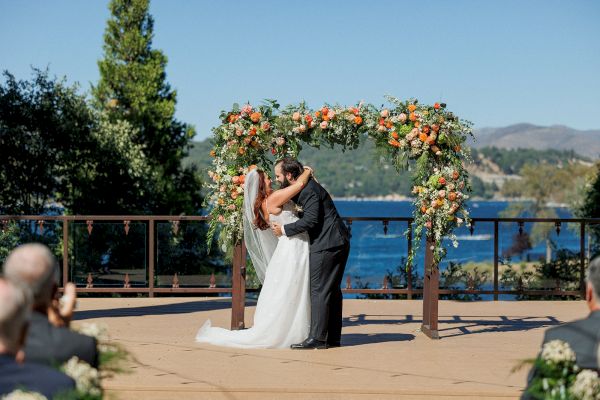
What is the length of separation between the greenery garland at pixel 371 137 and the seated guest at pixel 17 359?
5.53m

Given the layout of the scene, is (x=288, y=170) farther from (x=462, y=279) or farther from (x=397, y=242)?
(x=397, y=242)

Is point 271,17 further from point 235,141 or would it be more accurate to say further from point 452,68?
point 235,141

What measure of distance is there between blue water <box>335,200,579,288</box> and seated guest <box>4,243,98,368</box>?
5.63m

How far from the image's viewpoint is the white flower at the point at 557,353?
12.3ft

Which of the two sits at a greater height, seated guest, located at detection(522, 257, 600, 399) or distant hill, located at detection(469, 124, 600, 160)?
distant hill, located at detection(469, 124, 600, 160)

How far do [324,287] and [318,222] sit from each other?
1.73 ft

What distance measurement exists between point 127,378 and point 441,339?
3164mm

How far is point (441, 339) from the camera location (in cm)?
873

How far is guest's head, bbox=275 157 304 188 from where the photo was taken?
26.7 feet

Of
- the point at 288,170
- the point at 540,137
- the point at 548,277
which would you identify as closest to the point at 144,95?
the point at 548,277

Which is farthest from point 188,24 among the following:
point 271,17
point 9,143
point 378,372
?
point 378,372

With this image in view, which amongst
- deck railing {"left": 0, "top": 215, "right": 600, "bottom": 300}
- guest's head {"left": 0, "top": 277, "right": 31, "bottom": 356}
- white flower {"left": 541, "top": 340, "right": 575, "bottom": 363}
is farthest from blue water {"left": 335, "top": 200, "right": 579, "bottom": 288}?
guest's head {"left": 0, "top": 277, "right": 31, "bottom": 356}

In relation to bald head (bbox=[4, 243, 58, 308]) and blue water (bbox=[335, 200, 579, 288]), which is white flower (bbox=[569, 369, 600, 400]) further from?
blue water (bbox=[335, 200, 579, 288])

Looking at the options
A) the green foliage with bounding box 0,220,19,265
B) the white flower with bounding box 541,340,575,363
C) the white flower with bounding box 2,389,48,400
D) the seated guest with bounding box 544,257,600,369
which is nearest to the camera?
the white flower with bounding box 2,389,48,400
